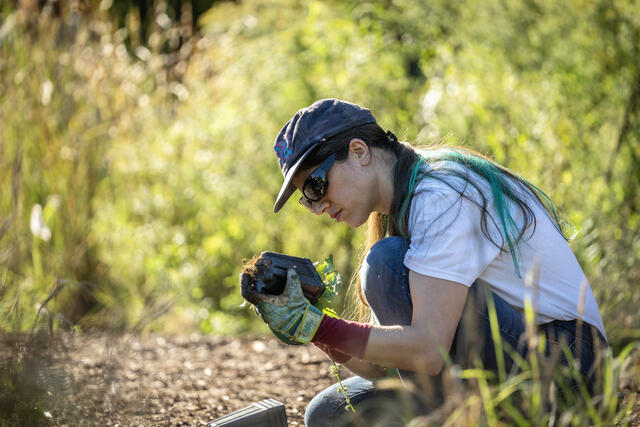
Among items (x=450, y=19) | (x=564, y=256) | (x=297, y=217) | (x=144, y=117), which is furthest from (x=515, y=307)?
(x=144, y=117)

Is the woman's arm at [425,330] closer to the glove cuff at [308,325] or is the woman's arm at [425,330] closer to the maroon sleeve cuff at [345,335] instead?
the maroon sleeve cuff at [345,335]

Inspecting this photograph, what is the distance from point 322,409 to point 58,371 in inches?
32.5

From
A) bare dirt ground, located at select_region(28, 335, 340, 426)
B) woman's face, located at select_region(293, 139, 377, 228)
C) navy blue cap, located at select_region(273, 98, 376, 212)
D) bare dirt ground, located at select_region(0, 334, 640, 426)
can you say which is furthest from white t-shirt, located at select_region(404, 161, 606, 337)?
bare dirt ground, located at select_region(28, 335, 340, 426)

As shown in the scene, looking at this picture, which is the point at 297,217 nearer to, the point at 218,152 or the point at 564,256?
the point at 218,152

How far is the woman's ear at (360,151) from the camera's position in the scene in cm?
200

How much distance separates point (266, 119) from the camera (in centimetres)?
470

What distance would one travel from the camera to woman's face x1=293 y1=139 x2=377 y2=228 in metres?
2.00

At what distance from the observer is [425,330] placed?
5.84ft

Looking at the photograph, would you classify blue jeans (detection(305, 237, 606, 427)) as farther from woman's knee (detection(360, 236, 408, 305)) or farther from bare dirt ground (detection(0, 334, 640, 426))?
bare dirt ground (detection(0, 334, 640, 426))

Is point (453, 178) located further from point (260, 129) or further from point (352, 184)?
point (260, 129)

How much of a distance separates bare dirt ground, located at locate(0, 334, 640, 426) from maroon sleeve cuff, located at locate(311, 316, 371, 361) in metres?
0.67

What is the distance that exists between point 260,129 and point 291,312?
2.94 m

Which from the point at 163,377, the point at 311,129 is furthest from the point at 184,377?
the point at 311,129

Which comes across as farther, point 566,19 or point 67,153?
point 67,153
